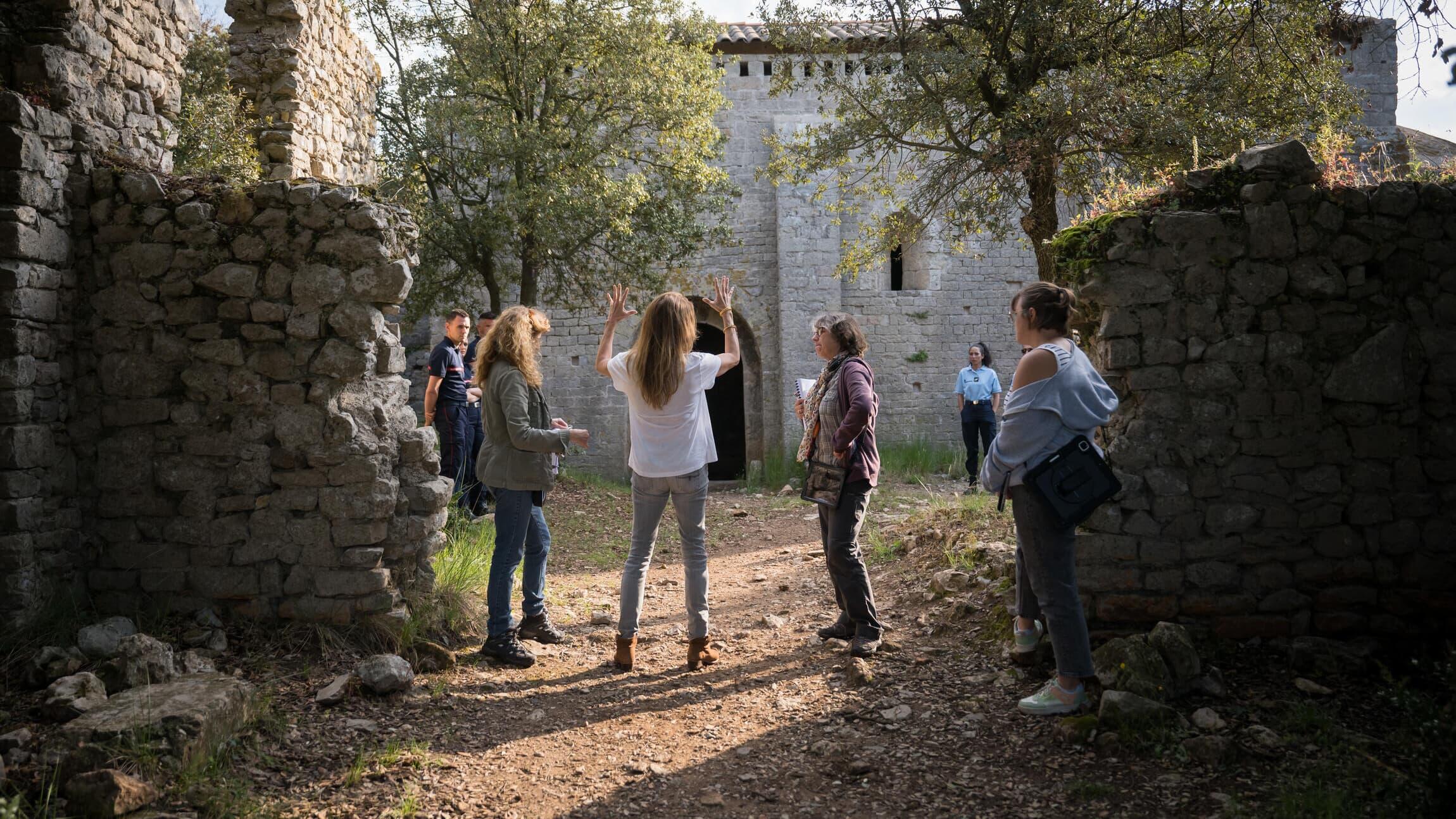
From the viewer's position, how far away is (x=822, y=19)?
363 inches

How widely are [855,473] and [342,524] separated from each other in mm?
2627

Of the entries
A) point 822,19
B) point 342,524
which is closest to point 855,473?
point 342,524

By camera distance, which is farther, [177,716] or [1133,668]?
[1133,668]

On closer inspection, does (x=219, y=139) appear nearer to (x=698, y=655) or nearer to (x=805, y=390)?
(x=805, y=390)

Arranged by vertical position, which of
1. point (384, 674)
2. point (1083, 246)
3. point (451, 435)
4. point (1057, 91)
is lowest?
point (384, 674)

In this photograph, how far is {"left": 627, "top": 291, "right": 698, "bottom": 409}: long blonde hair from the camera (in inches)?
167

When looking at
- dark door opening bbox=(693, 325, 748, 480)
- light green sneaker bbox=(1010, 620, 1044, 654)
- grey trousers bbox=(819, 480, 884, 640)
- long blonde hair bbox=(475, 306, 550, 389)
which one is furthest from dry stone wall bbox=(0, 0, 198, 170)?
dark door opening bbox=(693, 325, 748, 480)

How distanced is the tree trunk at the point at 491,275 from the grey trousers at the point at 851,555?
24.6 feet

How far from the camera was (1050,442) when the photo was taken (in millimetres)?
3604

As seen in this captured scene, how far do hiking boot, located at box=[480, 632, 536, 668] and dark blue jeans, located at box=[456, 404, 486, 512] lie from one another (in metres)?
3.14

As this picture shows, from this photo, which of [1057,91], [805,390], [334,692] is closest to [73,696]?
[334,692]

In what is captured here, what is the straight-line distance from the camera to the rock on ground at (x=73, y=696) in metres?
3.41

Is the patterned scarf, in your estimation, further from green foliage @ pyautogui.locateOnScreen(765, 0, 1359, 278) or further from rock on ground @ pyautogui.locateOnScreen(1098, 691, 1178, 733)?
green foliage @ pyautogui.locateOnScreen(765, 0, 1359, 278)

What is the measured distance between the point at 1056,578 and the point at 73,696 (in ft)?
12.9
